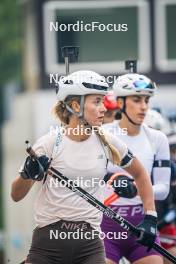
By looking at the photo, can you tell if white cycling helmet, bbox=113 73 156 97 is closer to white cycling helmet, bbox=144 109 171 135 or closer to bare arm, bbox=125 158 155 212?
white cycling helmet, bbox=144 109 171 135

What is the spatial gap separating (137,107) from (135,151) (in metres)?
0.40

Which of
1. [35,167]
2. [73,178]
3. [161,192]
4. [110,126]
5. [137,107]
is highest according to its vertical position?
[137,107]

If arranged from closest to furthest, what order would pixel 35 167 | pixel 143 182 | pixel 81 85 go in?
pixel 35 167 < pixel 81 85 < pixel 143 182

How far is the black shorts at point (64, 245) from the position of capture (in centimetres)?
908

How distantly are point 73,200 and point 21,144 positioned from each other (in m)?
17.4

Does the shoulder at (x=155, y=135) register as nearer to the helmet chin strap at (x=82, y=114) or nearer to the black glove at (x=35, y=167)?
the helmet chin strap at (x=82, y=114)

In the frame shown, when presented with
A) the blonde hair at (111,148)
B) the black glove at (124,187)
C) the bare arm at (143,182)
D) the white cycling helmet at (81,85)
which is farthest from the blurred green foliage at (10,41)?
the blonde hair at (111,148)

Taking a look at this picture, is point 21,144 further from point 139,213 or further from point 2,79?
point 139,213


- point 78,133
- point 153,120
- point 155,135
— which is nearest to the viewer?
point 78,133

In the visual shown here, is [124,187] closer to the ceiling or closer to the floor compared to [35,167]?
closer to the floor

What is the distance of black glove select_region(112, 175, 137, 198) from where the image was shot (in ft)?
33.1

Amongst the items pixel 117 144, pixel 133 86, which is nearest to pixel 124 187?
pixel 117 144

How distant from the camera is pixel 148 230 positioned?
31.2ft

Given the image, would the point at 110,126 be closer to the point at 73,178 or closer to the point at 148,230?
the point at 148,230
